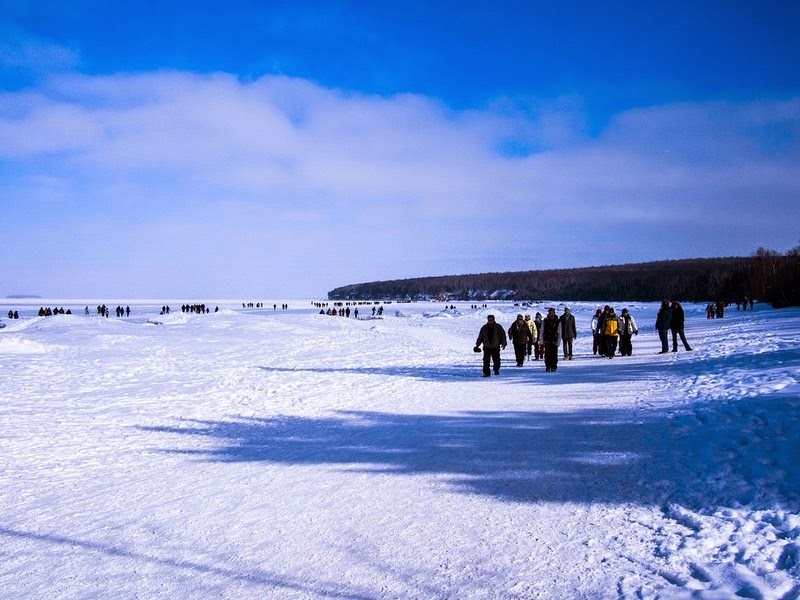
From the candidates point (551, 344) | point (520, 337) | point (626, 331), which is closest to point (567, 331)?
point (626, 331)

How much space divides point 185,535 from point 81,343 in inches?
931

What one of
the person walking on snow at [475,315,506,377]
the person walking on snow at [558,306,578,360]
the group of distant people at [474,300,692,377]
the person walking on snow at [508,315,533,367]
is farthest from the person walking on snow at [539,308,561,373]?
the person walking on snow at [558,306,578,360]

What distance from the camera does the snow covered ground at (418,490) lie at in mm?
4086

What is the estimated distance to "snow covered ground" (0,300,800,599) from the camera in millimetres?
4086

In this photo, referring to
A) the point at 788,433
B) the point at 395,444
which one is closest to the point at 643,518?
the point at 788,433

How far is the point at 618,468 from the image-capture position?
20.5 feet

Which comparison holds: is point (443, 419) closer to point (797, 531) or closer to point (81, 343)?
point (797, 531)

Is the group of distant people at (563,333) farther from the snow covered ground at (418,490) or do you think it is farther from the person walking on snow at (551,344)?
the snow covered ground at (418,490)

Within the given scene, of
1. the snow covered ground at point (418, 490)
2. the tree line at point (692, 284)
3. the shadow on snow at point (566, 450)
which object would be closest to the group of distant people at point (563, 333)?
the snow covered ground at point (418, 490)

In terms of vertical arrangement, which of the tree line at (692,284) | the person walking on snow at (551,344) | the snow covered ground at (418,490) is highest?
the tree line at (692,284)

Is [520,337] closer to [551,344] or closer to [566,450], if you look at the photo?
[551,344]

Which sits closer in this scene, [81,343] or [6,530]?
[6,530]

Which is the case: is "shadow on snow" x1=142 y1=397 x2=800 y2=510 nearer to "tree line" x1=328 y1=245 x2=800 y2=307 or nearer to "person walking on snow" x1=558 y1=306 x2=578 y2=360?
"person walking on snow" x1=558 y1=306 x2=578 y2=360

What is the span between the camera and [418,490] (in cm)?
588
